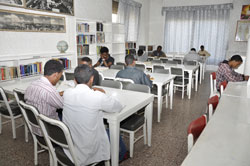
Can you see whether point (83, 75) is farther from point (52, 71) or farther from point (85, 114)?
point (52, 71)

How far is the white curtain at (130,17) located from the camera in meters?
8.46

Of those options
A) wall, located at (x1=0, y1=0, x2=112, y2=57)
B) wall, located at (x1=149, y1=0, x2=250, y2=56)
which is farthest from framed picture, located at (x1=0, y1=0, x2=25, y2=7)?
wall, located at (x1=149, y1=0, x2=250, y2=56)

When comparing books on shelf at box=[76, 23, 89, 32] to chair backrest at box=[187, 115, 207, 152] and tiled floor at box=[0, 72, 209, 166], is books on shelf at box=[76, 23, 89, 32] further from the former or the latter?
chair backrest at box=[187, 115, 207, 152]

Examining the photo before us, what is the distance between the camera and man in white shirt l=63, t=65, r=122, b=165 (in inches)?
65.6

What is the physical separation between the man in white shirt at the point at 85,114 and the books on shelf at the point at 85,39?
4.39m

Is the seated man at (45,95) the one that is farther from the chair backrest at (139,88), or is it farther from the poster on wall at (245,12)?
the poster on wall at (245,12)

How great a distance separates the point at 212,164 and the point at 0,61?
4260 millimetres

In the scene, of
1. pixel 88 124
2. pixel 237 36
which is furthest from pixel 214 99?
pixel 237 36

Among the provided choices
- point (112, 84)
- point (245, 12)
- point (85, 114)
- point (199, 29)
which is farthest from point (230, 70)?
point (199, 29)

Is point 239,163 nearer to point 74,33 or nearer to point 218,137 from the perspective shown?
point 218,137

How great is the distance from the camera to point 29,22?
4.69 metres

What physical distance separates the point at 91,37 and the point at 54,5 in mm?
1481

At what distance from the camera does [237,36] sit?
952 centimetres

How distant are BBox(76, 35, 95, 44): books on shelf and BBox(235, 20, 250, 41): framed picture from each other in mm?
7276
